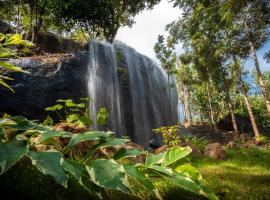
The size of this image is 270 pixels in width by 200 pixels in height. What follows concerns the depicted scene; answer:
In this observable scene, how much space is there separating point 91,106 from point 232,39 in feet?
40.7

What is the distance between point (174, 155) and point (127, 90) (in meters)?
15.4

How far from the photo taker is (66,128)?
4074 millimetres

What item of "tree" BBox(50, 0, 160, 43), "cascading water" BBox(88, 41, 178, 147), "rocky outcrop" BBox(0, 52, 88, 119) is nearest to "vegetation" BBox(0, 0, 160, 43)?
"tree" BBox(50, 0, 160, 43)

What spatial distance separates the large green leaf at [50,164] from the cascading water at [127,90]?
453 inches

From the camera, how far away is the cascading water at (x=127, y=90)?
1461cm

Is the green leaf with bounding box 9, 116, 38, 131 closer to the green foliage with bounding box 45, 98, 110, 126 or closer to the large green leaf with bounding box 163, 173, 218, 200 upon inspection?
the large green leaf with bounding box 163, 173, 218, 200

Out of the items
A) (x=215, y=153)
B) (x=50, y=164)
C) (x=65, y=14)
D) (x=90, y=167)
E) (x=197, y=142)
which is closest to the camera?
(x=50, y=164)

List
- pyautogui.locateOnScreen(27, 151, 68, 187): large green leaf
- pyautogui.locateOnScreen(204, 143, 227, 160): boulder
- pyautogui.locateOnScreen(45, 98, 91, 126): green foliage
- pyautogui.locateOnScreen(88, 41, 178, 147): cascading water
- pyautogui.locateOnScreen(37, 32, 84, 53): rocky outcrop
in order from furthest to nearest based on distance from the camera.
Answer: pyautogui.locateOnScreen(37, 32, 84, 53): rocky outcrop, pyautogui.locateOnScreen(88, 41, 178, 147): cascading water, pyautogui.locateOnScreen(204, 143, 227, 160): boulder, pyautogui.locateOnScreen(45, 98, 91, 126): green foliage, pyautogui.locateOnScreen(27, 151, 68, 187): large green leaf

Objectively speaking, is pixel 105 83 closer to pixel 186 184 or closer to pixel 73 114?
pixel 73 114

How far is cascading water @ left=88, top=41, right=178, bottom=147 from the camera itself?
14.6 metres

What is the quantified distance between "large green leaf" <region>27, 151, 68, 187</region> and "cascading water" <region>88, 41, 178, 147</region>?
37.8 ft

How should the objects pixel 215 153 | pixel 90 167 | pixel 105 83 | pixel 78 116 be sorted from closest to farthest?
1. pixel 90 167
2. pixel 78 116
3. pixel 215 153
4. pixel 105 83

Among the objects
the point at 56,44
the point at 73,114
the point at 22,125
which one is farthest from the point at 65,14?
the point at 22,125

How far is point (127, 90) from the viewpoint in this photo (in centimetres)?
1697
